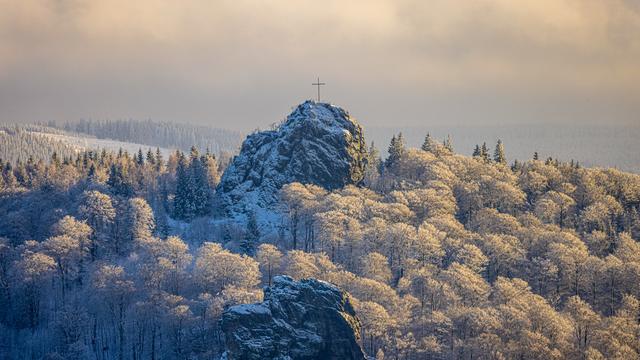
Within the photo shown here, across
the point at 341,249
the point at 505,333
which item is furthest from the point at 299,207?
the point at 505,333

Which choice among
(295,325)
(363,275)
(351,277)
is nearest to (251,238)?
(363,275)

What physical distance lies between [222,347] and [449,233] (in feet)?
193

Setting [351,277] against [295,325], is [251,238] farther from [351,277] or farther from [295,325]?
[295,325]

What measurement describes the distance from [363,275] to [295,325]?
2963cm

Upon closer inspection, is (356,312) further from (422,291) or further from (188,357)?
(188,357)

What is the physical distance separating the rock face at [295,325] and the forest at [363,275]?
21.9ft

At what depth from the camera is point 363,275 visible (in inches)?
6467

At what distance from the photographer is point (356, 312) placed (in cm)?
14350

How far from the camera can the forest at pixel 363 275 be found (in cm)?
14312

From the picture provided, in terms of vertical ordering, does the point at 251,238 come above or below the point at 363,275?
above

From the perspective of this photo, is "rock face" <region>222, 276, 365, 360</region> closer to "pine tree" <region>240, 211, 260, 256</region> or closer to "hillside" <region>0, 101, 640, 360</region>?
"hillside" <region>0, 101, 640, 360</region>

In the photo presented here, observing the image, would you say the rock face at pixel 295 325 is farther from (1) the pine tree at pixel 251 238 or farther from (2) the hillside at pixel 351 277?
(1) the pine tree at pixel 251 238

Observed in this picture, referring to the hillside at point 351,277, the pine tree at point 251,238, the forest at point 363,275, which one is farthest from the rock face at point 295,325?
the pine tree at point 251,238

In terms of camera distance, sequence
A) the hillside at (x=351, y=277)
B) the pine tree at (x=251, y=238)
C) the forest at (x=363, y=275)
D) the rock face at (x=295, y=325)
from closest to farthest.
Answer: the rock face at (x=295, y=325)
the hillside at (x=351, y=277)
the forest at (x=363, y=275)
the pine tree at (x=251, y=238)
